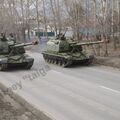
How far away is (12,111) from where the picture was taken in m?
10.8

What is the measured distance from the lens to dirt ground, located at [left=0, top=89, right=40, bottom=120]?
9.99 metres

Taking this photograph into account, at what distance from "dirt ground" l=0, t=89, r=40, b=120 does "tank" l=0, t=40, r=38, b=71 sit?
8.75m

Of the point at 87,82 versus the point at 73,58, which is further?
the point at 73,58

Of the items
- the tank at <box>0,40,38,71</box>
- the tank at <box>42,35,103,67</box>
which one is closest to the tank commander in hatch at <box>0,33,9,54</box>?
the tank at <box>0,40,38,71</box>

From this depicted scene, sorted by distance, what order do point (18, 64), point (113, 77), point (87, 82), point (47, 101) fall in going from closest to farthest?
1. point (47, 101)
2. point (87, 82)
3. point (113, 77)
4. point (18, 64)

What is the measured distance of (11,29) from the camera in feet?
177

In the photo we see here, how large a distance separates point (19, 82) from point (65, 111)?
6.45 meters

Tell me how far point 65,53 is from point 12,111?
13.0m

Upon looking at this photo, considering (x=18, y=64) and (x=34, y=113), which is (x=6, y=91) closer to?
(x=34, y=113)

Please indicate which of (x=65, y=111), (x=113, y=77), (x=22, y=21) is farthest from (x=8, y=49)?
(x=22, y=21)

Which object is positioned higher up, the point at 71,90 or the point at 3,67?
the point at 3,67

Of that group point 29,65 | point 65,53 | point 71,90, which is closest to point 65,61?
point 65,53

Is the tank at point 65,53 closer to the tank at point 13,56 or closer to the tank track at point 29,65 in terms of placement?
the tank track at point 29,65

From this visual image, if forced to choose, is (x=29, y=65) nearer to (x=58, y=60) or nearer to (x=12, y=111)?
(x=58, y=60)
